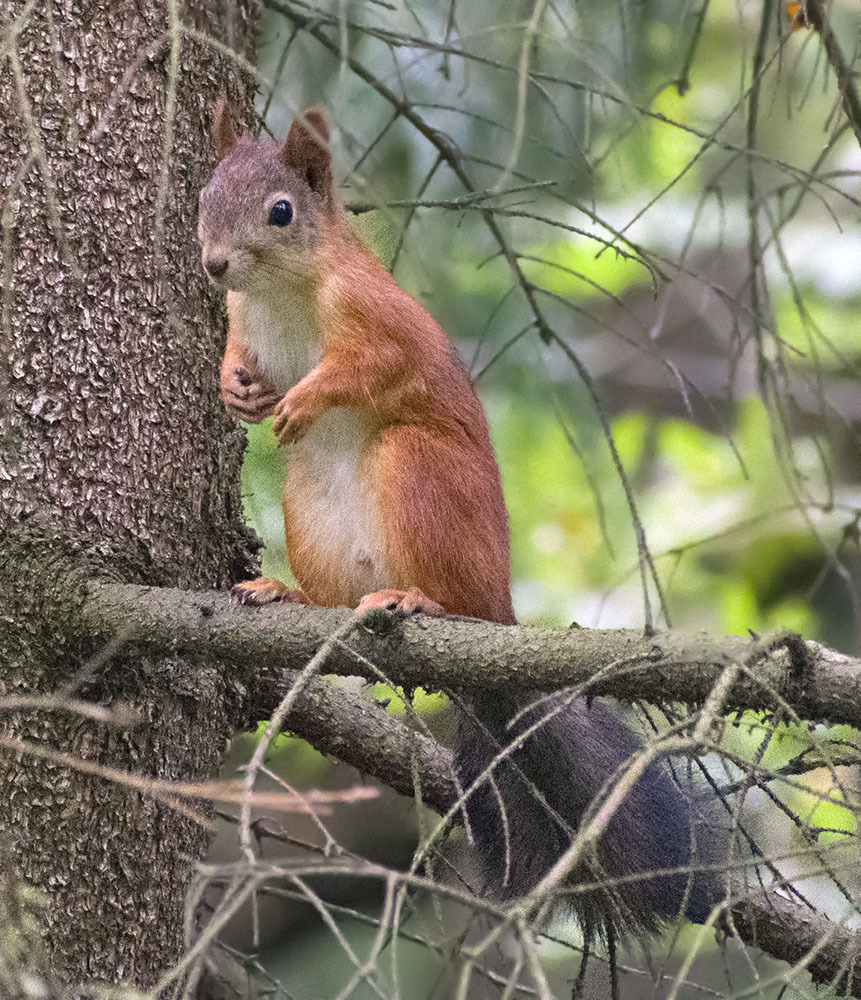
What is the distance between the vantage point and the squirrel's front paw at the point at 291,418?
172 centimetres

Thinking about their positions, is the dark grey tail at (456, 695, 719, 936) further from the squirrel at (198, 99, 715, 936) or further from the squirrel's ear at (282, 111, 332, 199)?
the squirrel's ear at (282, 111, 332, 199)

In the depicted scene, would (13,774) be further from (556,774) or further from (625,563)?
(625,563)

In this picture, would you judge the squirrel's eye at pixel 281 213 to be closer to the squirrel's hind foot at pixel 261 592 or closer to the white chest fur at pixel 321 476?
the white chest fur at pixel 321 476

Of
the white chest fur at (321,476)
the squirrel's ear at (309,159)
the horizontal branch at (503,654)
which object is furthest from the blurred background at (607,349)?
the horizontal branch at (503,654)

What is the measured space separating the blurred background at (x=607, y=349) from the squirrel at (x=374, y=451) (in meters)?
0.10

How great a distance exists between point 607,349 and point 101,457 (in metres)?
3.59

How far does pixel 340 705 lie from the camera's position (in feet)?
6.21

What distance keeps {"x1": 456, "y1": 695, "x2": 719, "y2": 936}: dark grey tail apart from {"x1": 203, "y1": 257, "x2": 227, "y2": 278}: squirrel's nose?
691 mm

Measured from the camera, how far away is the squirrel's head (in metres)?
1.67

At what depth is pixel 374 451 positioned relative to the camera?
182 centimetres

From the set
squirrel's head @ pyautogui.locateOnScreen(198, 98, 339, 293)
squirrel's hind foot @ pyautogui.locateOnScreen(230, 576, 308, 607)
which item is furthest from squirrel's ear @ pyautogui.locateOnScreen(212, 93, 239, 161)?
squirrel's hind foot @ pyautogui.locateOnScreen(230, 576, 308, 607)

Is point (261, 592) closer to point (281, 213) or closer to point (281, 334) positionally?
point (281, 334)

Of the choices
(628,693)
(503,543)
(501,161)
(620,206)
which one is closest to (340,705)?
(503,543)

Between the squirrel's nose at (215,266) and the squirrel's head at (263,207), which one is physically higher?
the squirrel's head at (263,207)
